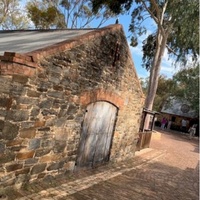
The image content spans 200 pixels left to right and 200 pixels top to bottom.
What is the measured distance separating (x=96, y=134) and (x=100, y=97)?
4.25 feet

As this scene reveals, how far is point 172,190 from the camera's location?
7641 millimetres

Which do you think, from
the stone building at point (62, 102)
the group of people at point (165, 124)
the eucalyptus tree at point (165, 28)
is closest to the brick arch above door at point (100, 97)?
the stone building at point (62, 102)

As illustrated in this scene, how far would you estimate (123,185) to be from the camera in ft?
23.7

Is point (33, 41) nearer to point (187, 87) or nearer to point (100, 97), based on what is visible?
point (100, 97)

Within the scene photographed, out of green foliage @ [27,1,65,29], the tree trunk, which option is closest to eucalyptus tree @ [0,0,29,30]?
green foliage @ [27,1,65,29]

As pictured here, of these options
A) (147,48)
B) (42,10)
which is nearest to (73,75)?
(147,48)

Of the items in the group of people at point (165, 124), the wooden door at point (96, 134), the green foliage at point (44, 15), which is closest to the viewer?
the wooden door at point (96, 134)

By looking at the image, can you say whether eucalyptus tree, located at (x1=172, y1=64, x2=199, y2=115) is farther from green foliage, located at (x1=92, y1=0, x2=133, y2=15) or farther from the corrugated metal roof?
the corrugated metal roof

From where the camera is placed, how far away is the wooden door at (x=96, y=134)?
7.40 m

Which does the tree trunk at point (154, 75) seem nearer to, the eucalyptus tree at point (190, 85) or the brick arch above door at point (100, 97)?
the brick arch above door at point (100, 97)

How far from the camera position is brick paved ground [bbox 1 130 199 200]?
569 cm

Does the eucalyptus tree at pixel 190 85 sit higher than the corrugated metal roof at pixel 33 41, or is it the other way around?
the eucalyptus tree at pixel 190 85

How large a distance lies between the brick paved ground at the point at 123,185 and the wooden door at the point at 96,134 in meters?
0.38

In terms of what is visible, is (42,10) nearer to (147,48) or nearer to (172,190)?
(147,48)
